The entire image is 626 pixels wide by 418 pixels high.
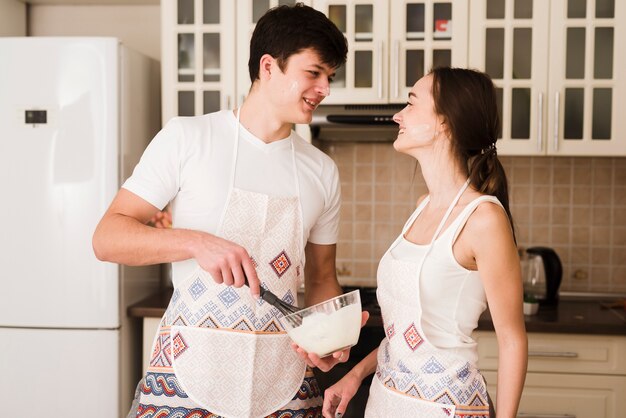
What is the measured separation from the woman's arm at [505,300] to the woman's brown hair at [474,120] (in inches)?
5.2

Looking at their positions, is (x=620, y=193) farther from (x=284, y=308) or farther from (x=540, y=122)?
(x=284, y=308)

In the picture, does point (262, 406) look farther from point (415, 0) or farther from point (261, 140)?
point (415, 0)

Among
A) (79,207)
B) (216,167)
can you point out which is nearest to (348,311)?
(216,167)

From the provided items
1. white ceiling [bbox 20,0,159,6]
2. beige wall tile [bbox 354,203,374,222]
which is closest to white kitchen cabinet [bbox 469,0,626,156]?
beige wall tile [bbox 354,203,374,222]

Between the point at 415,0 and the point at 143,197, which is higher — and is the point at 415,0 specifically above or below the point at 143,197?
above

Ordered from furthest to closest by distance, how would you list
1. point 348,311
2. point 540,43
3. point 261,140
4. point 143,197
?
point 540,43
point 261,140
point 143,197
point 348,311

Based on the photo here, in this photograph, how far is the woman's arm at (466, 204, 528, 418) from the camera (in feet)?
4.41

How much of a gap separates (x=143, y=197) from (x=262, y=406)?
515mm

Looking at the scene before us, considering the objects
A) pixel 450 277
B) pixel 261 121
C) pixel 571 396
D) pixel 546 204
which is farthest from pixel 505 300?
pixel 546 204

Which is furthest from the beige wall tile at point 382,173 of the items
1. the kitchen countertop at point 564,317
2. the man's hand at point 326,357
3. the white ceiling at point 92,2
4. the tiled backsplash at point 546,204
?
the man's hand at point 326,357

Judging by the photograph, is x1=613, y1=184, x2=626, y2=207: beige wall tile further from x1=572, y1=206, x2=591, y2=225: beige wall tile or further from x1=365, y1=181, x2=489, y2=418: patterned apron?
x1=365, y1=181, x2=489, y2=418: patterned apron

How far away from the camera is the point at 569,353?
97.7 inches

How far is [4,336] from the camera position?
255cm

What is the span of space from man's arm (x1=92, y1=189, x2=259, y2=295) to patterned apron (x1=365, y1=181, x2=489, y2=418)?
37 centimetres
